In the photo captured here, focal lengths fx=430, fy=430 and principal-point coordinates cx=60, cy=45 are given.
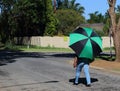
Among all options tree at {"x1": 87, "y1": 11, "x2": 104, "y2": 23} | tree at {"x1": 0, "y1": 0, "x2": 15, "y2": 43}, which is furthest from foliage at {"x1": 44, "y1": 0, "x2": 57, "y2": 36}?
tree at {"x1": 87, "y1": 11, "x2": 104, "y2": 23}

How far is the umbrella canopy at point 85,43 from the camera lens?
50.6 feet

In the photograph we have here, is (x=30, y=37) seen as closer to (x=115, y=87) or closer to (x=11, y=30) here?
(x=11, y=30)

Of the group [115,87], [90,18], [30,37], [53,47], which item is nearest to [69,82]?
[115,87]

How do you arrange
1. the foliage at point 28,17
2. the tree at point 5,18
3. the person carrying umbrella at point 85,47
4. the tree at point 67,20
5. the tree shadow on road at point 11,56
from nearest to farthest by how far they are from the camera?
1. the person carrying umbrella at point 85,47
2. the tree shadow on road at point 11,56
3. the tree at point 5,18
4. the foliage at point 28,17
5. the tree at point 67,20

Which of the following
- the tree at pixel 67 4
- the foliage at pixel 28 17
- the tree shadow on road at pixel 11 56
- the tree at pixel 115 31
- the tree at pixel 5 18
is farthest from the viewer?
the tree at pixel 67 4

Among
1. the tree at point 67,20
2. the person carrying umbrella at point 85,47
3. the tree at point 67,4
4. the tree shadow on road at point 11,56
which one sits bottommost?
the tree shadow on road at point 11,56

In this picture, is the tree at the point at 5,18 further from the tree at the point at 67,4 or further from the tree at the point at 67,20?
the tree at the point at 67,4

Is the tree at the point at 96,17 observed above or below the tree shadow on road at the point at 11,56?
above

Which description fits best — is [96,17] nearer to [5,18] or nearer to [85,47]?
[5,18]

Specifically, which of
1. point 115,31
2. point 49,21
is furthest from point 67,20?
point 115,31

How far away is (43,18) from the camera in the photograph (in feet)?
216

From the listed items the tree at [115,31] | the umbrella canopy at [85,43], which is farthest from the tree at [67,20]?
the umbrella canopy at [85,43]

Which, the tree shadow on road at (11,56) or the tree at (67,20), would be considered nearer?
the tree shadow on road at (11,56)

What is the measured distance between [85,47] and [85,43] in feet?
0.53
